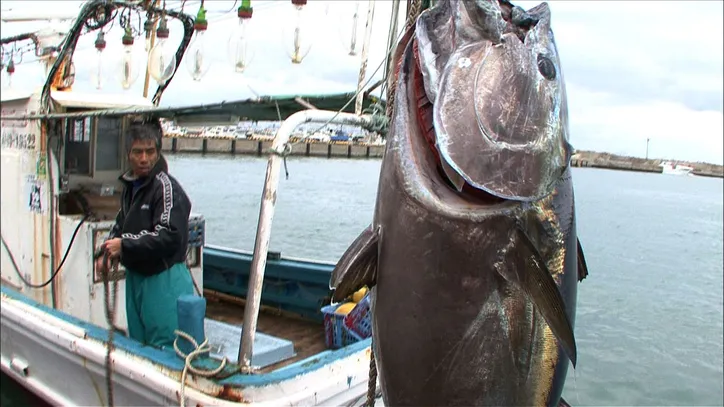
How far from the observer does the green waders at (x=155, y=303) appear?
4078 mm

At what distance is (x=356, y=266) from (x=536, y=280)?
1.61ft

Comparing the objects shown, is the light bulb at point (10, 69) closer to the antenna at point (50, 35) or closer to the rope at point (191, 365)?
the antenna at point (50, 35)

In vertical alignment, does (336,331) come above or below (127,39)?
below

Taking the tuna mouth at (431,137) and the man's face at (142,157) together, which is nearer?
the tuna mouth at (431,137)

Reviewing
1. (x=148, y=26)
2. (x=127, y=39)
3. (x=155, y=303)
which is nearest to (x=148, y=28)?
(x=148, y=26)

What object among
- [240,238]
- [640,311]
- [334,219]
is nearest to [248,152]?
[334,219]

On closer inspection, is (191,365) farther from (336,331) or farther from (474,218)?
(474,218)

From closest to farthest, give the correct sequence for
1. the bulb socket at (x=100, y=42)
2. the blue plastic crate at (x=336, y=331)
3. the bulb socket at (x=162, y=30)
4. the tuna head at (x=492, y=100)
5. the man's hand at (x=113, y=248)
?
the tuna head at (x=492, y=100) → the man's hand at (x=113, y=248) → the blue plastic crate at (x=336, y=331) → the bulb socket at (x=162, y=30) → the bulb socket at (x=100, y=42)

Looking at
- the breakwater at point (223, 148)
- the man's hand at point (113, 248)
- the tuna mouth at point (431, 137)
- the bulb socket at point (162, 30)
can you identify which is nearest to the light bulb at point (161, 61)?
the bulb socket at point (162, 30)

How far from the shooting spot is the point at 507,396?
176 centimetres

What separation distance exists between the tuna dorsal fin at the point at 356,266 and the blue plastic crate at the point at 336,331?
3.13 meters

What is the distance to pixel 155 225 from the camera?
157 inches

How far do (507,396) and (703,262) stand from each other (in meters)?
19.8

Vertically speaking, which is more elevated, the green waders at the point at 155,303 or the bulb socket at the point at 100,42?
the bulb socket at the point at 100,42
